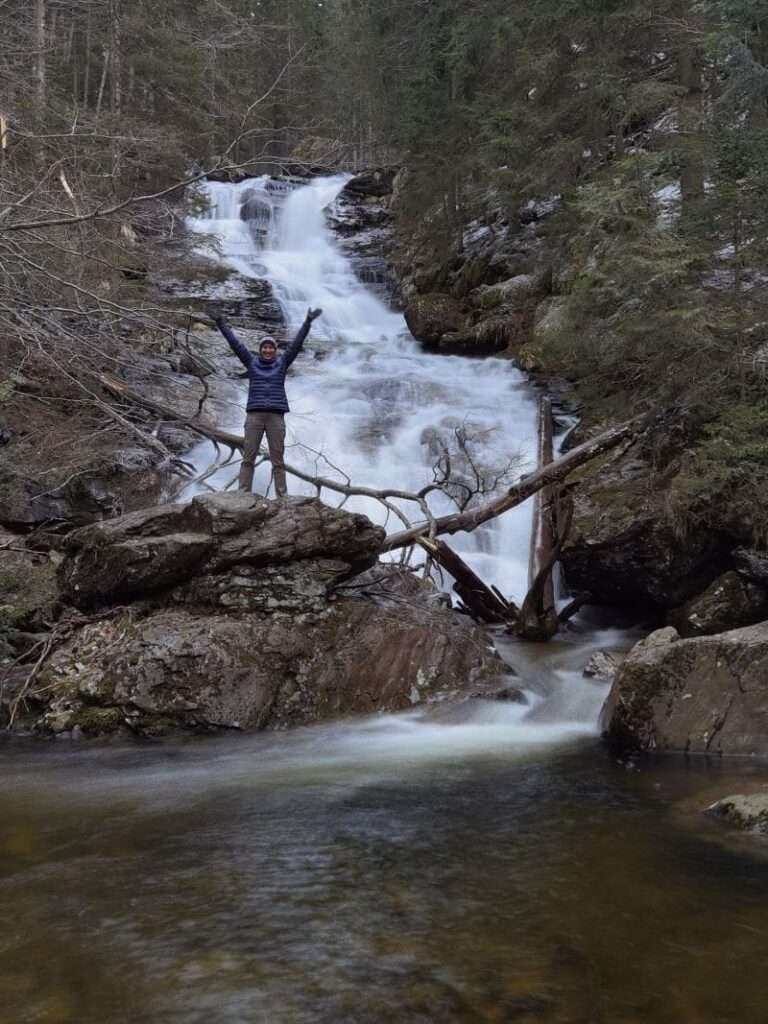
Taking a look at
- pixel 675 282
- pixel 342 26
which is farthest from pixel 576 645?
pixel 342 26

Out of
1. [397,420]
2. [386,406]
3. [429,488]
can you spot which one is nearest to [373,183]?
[386,406]

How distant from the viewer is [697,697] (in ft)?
22.0

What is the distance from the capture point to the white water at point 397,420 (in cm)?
748

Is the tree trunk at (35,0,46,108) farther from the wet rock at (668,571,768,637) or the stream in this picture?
the wet rock at (668,571,768,637)

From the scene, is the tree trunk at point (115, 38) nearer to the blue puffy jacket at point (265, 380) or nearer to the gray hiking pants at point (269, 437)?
the blue puffy jacket at point (265, 380)

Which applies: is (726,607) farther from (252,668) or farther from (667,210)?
(252,668)

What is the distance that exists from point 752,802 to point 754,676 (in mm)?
1905

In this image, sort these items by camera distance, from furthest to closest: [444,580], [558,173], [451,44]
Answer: [451,44]
[558,173]
[444,580]

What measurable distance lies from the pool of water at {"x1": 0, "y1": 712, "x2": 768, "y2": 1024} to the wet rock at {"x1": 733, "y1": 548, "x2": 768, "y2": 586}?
3.21 meters

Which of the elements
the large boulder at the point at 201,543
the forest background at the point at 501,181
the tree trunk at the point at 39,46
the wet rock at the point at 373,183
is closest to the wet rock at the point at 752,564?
the forest background at the point at 501,181

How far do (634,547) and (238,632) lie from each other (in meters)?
5.02

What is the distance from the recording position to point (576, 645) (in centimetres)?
970

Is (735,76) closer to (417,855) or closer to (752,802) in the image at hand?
(752,802)

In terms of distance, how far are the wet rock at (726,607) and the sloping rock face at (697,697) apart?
1972 millimetres
